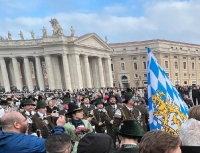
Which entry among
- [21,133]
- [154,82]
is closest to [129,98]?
[154,82]

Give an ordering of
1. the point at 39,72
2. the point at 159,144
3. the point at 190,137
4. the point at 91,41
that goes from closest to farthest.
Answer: the point at 159,144, the point at 190,137, the point at 39,72, the point at 91,41

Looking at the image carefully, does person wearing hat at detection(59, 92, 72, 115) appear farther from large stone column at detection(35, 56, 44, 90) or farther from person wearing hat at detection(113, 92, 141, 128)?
large stone column at detection(35, 56, 44, 90)

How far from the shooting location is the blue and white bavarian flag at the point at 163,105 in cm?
409

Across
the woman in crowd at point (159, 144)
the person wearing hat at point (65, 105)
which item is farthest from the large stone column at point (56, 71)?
the woman in crowd at point (159, 144)

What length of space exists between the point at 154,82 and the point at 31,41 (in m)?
41.8

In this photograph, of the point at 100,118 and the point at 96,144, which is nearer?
the point at 96,144

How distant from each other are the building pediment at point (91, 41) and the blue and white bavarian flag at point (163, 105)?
3943 cm

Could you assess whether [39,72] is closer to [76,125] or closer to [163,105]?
[76,125]

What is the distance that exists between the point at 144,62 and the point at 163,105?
215 ft

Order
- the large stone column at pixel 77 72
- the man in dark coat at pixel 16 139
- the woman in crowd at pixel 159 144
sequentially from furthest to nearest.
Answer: the large stone column at pixel 77 72 → the man in dark coat at pixel 16 139 → the woman in crowd at pixel 159 144

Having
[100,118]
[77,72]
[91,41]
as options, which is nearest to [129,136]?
[100,118]

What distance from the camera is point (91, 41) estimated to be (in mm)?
49438

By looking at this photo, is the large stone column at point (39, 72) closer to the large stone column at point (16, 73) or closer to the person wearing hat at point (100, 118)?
the large stone column at point (16, 73)

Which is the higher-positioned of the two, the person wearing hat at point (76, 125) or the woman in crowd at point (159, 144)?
the woman in crowd at point (159, 144)
